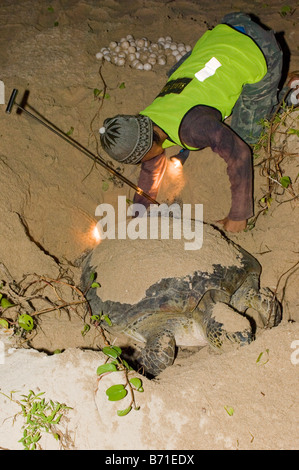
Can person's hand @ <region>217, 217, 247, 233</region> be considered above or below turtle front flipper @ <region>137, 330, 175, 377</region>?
above

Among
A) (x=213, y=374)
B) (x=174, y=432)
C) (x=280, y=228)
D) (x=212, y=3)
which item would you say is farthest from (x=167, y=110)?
(x=212, y=3)

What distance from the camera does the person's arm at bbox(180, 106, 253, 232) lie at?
78.4 inches

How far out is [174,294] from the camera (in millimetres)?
1742

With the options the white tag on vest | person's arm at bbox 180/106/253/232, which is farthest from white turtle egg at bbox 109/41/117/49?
person's arm at bbox 180/106/253/232

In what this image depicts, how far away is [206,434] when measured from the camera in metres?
1.13

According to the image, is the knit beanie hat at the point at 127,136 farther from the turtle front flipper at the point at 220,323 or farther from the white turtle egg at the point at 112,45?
the white turtle egg at the point at 112,45

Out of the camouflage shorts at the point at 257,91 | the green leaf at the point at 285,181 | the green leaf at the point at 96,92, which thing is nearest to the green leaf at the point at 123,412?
the green leaf at the point at 285,181

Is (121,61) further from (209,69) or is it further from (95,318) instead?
(95,318)

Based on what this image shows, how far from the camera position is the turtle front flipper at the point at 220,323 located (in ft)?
4.99

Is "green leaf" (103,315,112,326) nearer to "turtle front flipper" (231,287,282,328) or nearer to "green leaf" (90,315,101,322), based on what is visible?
"green leaf" (90,315,101,322)

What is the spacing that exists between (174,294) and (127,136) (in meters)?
0.96

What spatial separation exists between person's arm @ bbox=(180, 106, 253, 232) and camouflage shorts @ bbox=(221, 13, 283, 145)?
14.8 inches

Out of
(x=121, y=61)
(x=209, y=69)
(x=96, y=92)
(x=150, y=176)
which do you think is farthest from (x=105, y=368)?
(x=121, y=61)

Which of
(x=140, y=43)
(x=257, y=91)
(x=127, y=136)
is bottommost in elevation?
(x=127, y=136)
